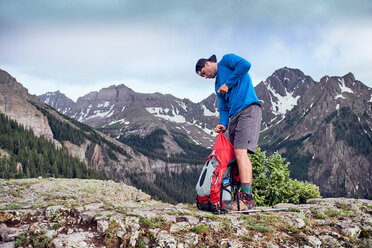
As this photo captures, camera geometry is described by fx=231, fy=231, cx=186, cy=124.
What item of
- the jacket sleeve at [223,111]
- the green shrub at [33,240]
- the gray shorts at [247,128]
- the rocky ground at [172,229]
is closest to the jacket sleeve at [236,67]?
the gray shorts at [247,128]

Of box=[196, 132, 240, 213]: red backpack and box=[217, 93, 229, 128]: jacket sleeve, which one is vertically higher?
box=[217, 93, 229, 128]: jacket sleeve

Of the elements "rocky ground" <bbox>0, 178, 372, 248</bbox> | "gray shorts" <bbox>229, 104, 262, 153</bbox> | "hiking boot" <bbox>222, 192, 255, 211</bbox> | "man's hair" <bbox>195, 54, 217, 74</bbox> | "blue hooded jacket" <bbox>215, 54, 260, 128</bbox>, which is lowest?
"rocky ground" <bbox>0, 178, 372, 248</bbox>

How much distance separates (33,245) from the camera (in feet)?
14.4

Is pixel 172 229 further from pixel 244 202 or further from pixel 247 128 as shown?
pixel 247 128

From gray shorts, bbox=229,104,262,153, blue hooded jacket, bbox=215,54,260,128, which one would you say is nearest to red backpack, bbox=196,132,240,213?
gray shorts, bbox=229,104,262,153

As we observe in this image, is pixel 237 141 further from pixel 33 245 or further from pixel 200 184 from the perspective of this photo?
pixel 33 245

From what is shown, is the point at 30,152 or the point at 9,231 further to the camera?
the point at 30,152

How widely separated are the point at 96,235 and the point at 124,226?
0.59 meters

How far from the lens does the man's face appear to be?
24.8 feet

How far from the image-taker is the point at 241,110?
697 centimetres

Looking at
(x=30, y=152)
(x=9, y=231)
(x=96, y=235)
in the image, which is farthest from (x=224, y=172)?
(x=30, y=152)

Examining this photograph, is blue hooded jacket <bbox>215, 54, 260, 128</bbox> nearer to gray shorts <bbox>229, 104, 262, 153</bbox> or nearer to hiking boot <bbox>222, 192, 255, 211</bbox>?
gray shorts <bbox>229, 104, 262, 153</bbox>

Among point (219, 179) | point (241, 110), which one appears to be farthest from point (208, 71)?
point (219, 179)

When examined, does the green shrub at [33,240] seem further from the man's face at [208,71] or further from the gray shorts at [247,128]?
the man's face at [208,71]
